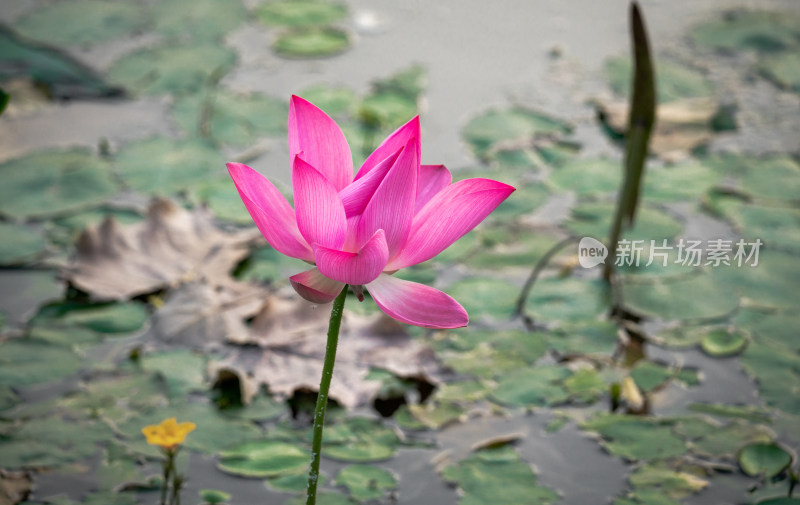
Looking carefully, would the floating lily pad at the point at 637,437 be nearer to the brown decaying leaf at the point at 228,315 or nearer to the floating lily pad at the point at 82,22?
the brown decaying leaf at the point at 228,315

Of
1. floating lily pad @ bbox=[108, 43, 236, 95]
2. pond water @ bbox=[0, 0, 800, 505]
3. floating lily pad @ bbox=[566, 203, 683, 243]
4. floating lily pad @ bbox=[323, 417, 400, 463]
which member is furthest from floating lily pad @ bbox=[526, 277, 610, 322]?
floating lily pad @ bbox=[108, 43, 236, 95]

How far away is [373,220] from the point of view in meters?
0.86

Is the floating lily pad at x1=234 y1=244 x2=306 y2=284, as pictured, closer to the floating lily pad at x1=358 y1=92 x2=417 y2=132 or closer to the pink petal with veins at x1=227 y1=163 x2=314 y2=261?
the floating lily pad at x1=358 y1=92 x2=417 y2=132

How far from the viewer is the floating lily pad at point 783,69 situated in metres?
2.63

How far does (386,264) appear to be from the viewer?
895 millimetres

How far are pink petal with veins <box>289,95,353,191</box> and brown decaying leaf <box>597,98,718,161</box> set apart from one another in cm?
156

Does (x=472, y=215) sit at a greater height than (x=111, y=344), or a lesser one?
greater

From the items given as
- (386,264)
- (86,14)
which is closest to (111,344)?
(386,264)

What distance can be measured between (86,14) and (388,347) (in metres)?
1.92

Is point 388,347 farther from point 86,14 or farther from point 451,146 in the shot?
point 86,14

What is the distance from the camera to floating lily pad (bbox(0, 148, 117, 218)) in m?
1.96

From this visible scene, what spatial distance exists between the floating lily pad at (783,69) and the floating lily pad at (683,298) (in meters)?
1.11

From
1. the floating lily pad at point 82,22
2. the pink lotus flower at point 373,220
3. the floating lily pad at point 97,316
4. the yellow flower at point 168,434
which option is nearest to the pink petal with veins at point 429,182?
the pink lotus flower at point 373,220

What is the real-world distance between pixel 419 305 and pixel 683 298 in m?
1.08
